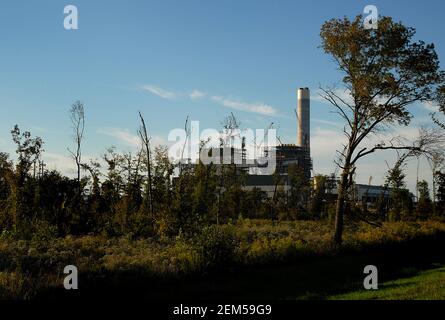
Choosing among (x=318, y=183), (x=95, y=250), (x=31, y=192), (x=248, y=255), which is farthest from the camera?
(x=318, y=183)

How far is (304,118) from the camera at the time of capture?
85.9 m

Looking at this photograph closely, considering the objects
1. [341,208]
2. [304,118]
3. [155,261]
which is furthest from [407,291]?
[304,118]

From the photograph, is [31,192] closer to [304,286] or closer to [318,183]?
[304,286]

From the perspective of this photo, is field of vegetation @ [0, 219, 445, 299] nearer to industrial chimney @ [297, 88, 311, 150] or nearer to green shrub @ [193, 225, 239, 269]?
green shrub @ [193, 225, 239, 269]

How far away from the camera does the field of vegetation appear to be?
40.8 ft

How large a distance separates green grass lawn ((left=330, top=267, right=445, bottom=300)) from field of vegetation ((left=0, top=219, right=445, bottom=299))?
946mm

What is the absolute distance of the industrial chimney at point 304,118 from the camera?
277 ft

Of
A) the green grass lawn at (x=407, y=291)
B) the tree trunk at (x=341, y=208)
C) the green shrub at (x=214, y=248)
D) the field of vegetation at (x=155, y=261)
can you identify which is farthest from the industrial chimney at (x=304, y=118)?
the green grass lawn at (x=407, y=291)

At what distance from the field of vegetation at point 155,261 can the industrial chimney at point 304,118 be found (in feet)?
206

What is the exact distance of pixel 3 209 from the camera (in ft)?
87.6

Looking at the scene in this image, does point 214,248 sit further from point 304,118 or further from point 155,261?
point 304,118

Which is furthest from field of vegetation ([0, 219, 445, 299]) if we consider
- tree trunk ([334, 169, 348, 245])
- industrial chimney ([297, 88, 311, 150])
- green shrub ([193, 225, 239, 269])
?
industrial chimney ([297, 88, 311, 150])
